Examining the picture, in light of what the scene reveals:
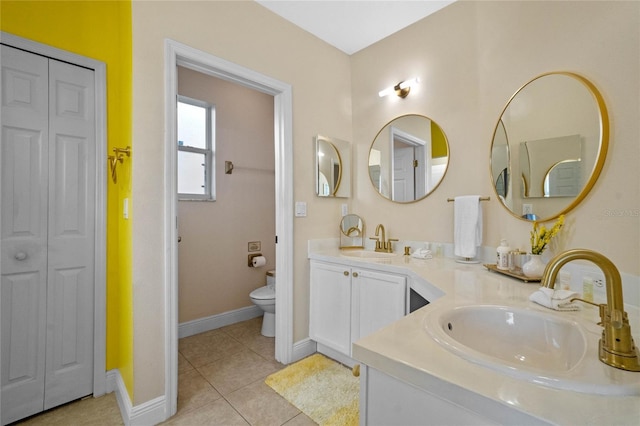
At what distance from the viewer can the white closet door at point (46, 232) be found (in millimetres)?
1551

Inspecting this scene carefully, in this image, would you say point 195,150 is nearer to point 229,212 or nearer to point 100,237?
point 229,212

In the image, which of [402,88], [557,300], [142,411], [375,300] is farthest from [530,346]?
[402,88]

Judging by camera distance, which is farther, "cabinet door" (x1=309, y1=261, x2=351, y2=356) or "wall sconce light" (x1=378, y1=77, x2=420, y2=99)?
"wall sconce light" (x1=378, y1=77, x2=420, y2=99)

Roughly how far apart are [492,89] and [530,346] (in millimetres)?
1550

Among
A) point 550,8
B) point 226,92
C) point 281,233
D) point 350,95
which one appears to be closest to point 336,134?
point 350,95

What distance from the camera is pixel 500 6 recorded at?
1698mm

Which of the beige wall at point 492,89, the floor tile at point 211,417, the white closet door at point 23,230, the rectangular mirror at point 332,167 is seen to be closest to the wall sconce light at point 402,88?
the beige wall at point 492,89

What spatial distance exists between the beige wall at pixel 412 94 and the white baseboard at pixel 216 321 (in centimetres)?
107

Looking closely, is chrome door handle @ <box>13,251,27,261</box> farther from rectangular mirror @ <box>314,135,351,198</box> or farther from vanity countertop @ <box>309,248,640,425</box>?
vanity countertop @ <box>309,248,640,425</box>

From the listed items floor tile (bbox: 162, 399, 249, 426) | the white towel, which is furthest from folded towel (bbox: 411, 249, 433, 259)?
floor tile (bbox: 162, 399, 249, 426)

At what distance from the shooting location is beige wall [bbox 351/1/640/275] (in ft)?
3.84

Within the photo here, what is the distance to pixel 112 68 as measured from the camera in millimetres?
1847

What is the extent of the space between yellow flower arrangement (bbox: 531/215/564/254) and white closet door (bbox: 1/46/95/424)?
2.56 metres

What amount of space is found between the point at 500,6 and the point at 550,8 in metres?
0.33
